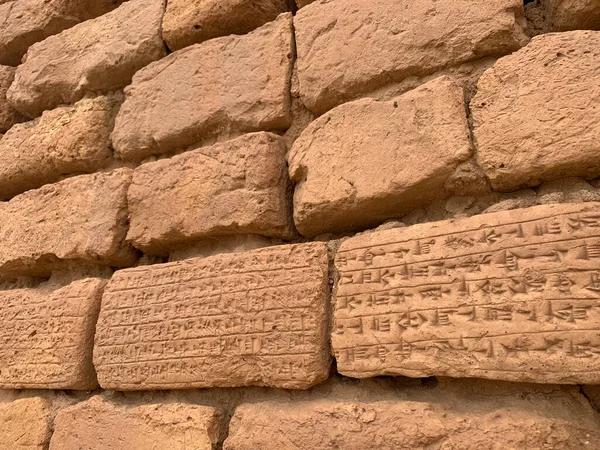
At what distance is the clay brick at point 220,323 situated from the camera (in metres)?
1.45

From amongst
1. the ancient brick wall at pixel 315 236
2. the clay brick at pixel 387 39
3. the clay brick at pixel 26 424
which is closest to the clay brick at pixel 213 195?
the ancient brick wall at pixel 315 236

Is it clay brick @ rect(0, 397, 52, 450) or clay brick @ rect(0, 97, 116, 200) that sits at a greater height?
clay brick @ rect(0, 97, 116, 200)

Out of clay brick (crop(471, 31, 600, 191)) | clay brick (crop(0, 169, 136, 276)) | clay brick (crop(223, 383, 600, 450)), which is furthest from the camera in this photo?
clay brick (crop(0, 169, 136, 276))

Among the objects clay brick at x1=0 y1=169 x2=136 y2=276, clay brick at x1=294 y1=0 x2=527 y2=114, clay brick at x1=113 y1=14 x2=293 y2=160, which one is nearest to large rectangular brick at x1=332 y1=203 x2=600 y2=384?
clay brick at x1=294 y1=0 x2=527 y2=114

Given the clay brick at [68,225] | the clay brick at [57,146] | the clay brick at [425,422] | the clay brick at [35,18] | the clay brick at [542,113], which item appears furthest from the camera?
the clay brick at [35,18]

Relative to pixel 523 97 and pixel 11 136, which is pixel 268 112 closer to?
pixel 523 97

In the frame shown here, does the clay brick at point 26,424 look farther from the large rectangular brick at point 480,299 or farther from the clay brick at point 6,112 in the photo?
the clay brick at point 6,112

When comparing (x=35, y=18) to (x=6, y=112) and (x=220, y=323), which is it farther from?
(x=220, y=323)

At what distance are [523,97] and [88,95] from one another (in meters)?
1.74

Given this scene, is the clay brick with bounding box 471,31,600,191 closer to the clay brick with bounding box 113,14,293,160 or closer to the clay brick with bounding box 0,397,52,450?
the clay brick with bounding box 113,14,293,160

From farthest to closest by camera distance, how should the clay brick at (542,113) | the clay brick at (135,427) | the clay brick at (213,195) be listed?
the clay brick at (213,195) < the clay brick at (135,427) < the clay brick at (542,113)

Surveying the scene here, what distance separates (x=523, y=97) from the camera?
1.36m

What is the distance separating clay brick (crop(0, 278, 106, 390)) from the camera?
1800mm

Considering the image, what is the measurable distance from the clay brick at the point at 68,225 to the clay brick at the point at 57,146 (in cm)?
10
